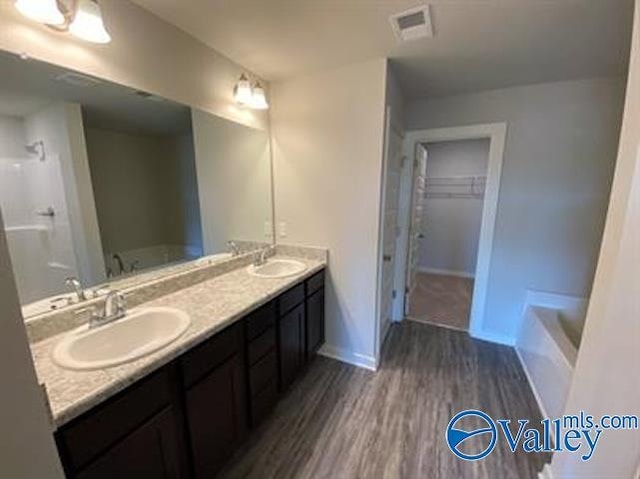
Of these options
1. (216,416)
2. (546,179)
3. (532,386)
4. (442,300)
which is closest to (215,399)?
(216,416)

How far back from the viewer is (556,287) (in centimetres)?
262

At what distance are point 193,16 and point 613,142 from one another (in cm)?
323

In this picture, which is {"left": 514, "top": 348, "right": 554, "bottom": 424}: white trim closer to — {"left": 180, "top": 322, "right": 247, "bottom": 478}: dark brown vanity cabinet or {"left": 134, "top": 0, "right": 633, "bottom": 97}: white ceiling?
{"left": 180, "top": 322, "right": 247, "bottom": 478}: dark brown vanity cabinet


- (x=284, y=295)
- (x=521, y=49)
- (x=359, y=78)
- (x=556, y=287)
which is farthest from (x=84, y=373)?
(x=556, y=287)

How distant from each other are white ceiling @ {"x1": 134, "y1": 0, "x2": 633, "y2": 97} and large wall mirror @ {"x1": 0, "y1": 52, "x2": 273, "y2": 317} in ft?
1.77

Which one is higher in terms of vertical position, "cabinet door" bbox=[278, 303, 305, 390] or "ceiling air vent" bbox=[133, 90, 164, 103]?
"ceiling air vent" bbox=[133, 90, 164, 103]

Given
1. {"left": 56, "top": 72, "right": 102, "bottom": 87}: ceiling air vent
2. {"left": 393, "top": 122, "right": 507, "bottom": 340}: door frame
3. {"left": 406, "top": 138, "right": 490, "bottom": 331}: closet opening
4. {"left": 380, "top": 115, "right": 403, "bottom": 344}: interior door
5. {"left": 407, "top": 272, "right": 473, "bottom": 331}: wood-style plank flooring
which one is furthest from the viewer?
{"left": 406, "top": 138, "right": 490, "bottom": 331}: closet opening

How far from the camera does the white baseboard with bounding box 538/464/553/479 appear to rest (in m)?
1.49

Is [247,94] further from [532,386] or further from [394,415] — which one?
[532,386]

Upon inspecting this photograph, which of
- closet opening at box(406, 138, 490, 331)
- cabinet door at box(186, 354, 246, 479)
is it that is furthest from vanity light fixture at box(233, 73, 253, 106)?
closet opening at box(406, 138, 490, 331)

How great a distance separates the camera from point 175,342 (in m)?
Answer: 1.17

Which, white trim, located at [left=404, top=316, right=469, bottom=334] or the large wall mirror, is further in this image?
white trim, located at [left=404, top=316, right=469, bottom=334]

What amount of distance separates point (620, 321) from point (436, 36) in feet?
5.76

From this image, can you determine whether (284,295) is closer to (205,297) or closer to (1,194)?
(205,297)
